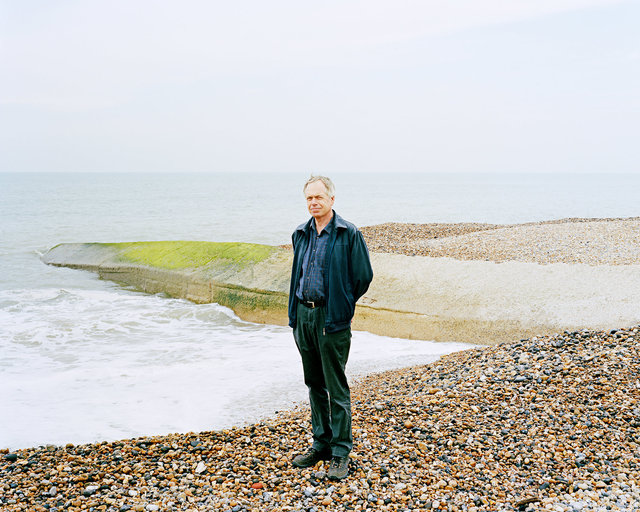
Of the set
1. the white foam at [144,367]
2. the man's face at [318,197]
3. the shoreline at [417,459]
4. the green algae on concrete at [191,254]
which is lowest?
the white foam at [144,367]

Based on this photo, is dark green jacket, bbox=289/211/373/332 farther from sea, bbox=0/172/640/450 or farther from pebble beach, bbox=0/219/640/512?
sea, bbox=0/172/640/450

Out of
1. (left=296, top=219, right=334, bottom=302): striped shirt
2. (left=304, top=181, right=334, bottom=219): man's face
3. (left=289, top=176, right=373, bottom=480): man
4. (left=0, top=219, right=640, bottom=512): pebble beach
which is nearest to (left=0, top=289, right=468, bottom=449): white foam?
(left=0, top=219, right=640, bottom=512): pebble beach

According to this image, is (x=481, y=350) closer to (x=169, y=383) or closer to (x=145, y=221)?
(x=169, y=383)

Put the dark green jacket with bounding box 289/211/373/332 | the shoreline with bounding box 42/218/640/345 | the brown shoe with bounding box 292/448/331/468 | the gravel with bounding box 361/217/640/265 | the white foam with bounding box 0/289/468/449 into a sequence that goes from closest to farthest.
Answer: the dark green jacket with bounding box 289/211/373/332
the brown shoe with bounding box 292/448/331/468
the white foam with bounding box 0/289/468/449
the shoreline with bounding box 42/218/640/345
the gravel with bounding box 361/217/640/265

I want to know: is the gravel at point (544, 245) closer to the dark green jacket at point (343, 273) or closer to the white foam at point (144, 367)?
the white foam at point (144, 367)

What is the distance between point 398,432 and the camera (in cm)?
461

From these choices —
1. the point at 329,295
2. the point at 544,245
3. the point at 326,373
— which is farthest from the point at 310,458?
the point at 544,245

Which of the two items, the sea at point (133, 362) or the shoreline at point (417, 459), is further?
the sea at point (133, 362)

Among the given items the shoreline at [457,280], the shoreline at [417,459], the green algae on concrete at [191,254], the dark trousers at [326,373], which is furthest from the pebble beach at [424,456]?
the green algae on concrete at [191,254]

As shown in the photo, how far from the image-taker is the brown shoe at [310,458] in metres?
4.02

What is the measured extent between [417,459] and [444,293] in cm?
565

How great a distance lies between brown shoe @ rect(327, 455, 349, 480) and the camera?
3779 millimetres

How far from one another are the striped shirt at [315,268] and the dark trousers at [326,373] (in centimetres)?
10

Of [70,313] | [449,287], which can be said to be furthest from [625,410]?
[70,313]
